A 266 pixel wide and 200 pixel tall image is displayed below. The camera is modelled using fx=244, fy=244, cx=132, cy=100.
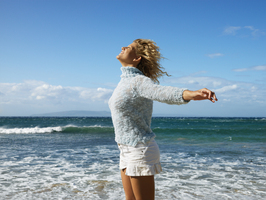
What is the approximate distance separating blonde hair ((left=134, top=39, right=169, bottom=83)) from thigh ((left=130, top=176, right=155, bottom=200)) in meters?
0.84

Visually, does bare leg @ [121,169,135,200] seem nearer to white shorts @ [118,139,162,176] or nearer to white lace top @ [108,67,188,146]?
white shorts @ [118,139,162,176]

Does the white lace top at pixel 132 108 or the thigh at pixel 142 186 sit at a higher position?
the white lace top at pixel 132 108

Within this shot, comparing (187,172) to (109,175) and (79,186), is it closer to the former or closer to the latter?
(109,175)

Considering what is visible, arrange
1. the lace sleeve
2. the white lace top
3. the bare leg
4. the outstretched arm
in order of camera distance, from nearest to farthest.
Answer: the outstretched arm < the lace sleeve < the white lace top < the bare leg

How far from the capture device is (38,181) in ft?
18.0

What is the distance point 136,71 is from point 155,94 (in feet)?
1.26

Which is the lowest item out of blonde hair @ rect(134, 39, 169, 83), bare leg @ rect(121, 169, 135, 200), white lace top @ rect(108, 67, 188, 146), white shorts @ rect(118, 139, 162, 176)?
bare leg @ rect(121, 169, 135, 200)

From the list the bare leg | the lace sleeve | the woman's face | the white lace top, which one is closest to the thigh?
the bare leg

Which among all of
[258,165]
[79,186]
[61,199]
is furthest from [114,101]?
[258,165]

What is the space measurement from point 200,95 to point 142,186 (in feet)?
2.74

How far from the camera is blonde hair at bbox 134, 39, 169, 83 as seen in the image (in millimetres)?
1962

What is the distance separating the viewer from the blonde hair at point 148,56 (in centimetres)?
196

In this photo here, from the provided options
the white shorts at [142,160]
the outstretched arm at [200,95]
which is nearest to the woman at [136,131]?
the white shorts at [142,160]

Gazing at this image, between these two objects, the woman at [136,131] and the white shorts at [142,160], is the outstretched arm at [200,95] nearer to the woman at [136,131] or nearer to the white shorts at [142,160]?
the woman at [136,131]
